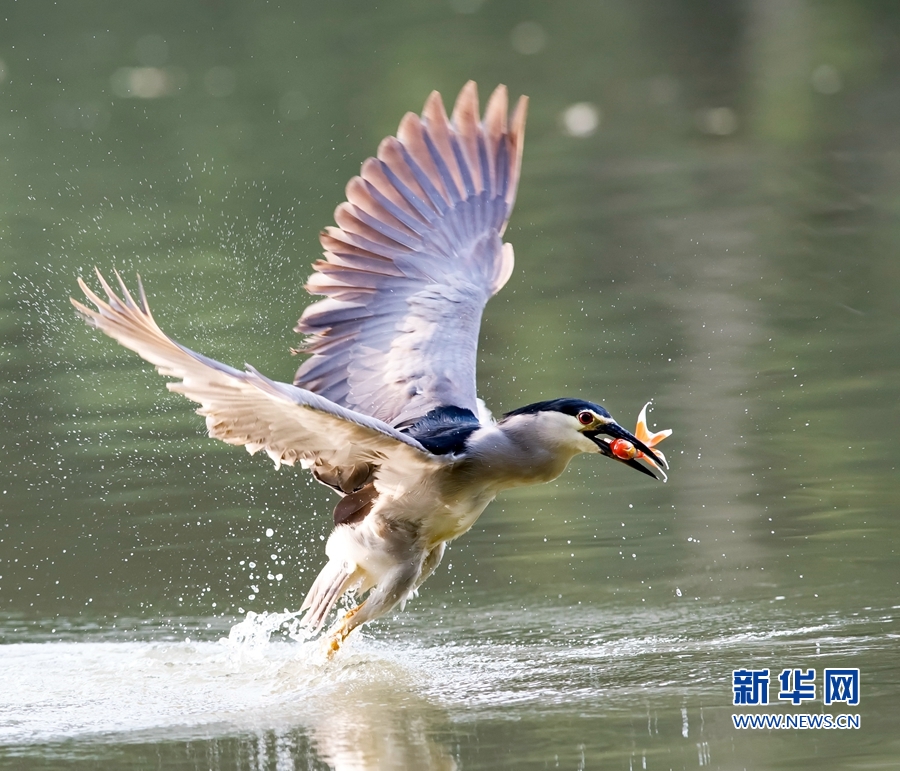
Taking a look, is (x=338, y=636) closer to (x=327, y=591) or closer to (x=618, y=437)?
(x=327, y=591)

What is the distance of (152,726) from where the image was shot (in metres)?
5.55

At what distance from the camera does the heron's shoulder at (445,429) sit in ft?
19.9

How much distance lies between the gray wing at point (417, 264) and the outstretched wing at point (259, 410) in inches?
31.4

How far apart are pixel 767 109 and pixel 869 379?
9087mm

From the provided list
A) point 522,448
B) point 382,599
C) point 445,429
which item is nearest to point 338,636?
point 382,599

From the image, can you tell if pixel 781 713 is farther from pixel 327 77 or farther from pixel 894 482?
pixel 327 77

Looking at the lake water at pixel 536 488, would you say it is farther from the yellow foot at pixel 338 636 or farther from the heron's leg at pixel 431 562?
the heron's leg at pixel 431 562

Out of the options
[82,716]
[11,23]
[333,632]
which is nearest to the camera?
[82,716]

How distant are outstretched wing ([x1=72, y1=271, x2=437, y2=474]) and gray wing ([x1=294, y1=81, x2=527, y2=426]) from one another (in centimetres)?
80

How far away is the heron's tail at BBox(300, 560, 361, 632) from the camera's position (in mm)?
6391

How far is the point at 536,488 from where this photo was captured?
7.84 metres

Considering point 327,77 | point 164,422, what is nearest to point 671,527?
point 164,422

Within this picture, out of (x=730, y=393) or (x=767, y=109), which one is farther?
(x=767, y=109)

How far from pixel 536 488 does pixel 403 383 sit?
1.28m
